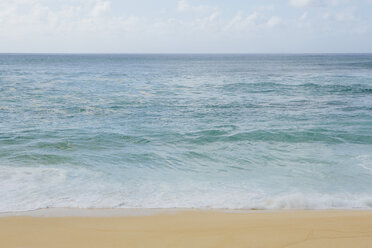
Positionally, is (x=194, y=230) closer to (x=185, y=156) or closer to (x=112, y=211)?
(x=112, y=211)

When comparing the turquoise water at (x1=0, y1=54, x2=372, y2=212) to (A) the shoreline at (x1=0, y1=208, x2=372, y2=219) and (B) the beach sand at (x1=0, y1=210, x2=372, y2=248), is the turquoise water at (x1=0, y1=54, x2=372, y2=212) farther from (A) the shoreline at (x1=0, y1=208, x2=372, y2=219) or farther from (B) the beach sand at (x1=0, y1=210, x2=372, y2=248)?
(B) the beach sand at (x1=0, y1=210, x2=372, y2=248)

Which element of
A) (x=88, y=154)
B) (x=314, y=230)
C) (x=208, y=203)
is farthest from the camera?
(x=88, y=154)

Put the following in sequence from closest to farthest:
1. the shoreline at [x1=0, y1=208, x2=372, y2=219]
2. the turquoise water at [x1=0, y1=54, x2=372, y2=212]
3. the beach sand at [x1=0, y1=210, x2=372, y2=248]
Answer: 1. the beach sand at [x1=0, y1=210, x2=372, y2=248]
2. the shoreline at [x1=0, y1=208, x2=372, y2=219]
3. the turquoise water at [x1=0, y1=54, x2=372, y2=212]

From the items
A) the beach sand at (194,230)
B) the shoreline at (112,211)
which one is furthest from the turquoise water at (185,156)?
the beach sand at (194,230)

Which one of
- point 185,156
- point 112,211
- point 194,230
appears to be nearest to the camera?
point 194,230

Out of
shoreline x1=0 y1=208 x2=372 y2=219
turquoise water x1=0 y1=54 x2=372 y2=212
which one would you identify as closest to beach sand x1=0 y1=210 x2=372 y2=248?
shoreline x1=0 y1=208 x2=372 y2=219

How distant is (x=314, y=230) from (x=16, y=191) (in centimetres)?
587

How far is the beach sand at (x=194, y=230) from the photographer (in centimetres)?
515

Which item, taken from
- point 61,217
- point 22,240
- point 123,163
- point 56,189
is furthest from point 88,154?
point 22,240

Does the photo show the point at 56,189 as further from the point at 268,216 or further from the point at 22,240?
the point at 268,216

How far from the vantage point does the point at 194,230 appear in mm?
5570

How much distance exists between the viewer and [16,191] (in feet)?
23.6

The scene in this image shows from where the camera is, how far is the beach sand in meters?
5.15

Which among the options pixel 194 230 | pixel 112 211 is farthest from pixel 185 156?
pixel 194 230
